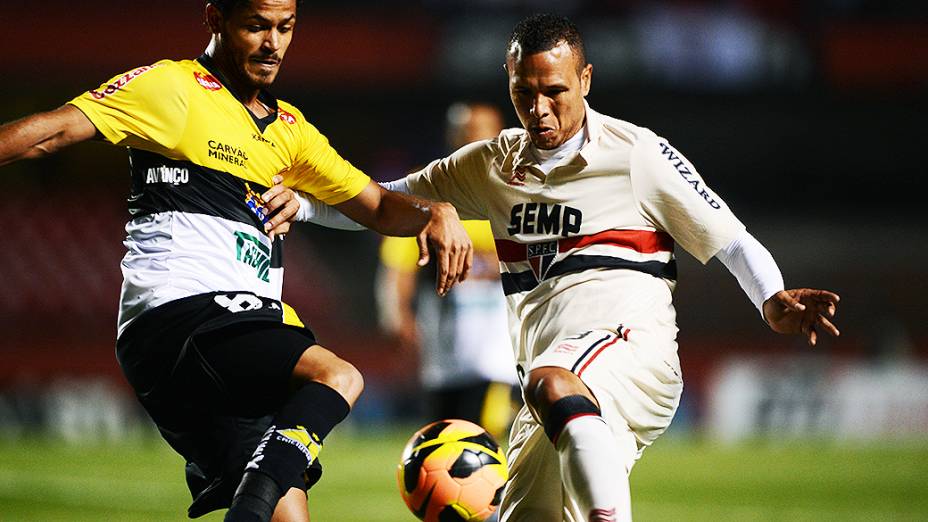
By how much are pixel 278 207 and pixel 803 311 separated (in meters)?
1.82

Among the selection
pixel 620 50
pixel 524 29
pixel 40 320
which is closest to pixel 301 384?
pixel 524 29

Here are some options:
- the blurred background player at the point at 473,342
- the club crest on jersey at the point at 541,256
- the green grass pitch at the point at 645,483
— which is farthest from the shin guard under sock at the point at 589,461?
the green grass pitch at the point at 645,483

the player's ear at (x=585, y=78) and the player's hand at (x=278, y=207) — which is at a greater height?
the player's ear at (x=585, y=78)

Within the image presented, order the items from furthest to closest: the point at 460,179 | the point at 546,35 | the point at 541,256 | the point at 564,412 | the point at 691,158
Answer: the point at 691,158
the point at 460,179
the point at 541,256
the point at 546,35
the point at 564,412

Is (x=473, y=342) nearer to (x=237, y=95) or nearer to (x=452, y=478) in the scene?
(x=452, y=478)

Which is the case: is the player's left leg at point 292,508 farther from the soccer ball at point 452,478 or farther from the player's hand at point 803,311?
the player's hand at point 803,311

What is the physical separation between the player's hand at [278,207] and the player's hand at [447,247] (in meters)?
0.46

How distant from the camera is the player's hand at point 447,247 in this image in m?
4.42

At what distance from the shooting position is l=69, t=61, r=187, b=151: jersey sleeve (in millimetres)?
4074

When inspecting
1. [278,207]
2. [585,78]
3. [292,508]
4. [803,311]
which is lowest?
[292,508]

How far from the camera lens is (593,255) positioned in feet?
15.2

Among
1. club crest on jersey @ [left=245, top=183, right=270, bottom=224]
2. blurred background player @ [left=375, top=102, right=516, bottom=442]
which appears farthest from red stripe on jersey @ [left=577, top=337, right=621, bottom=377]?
blurred background player @ [left=375, top=102, right=516, bottom=442]

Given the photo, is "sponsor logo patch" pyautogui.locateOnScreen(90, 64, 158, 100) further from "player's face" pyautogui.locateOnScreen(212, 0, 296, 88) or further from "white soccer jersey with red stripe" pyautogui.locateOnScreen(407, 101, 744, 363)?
"white soccer jersey with red stripe" pyautogui.locateOnScreen(407, 101, 744, 363)

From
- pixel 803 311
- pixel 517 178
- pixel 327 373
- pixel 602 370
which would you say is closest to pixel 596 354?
pixel 602 370
